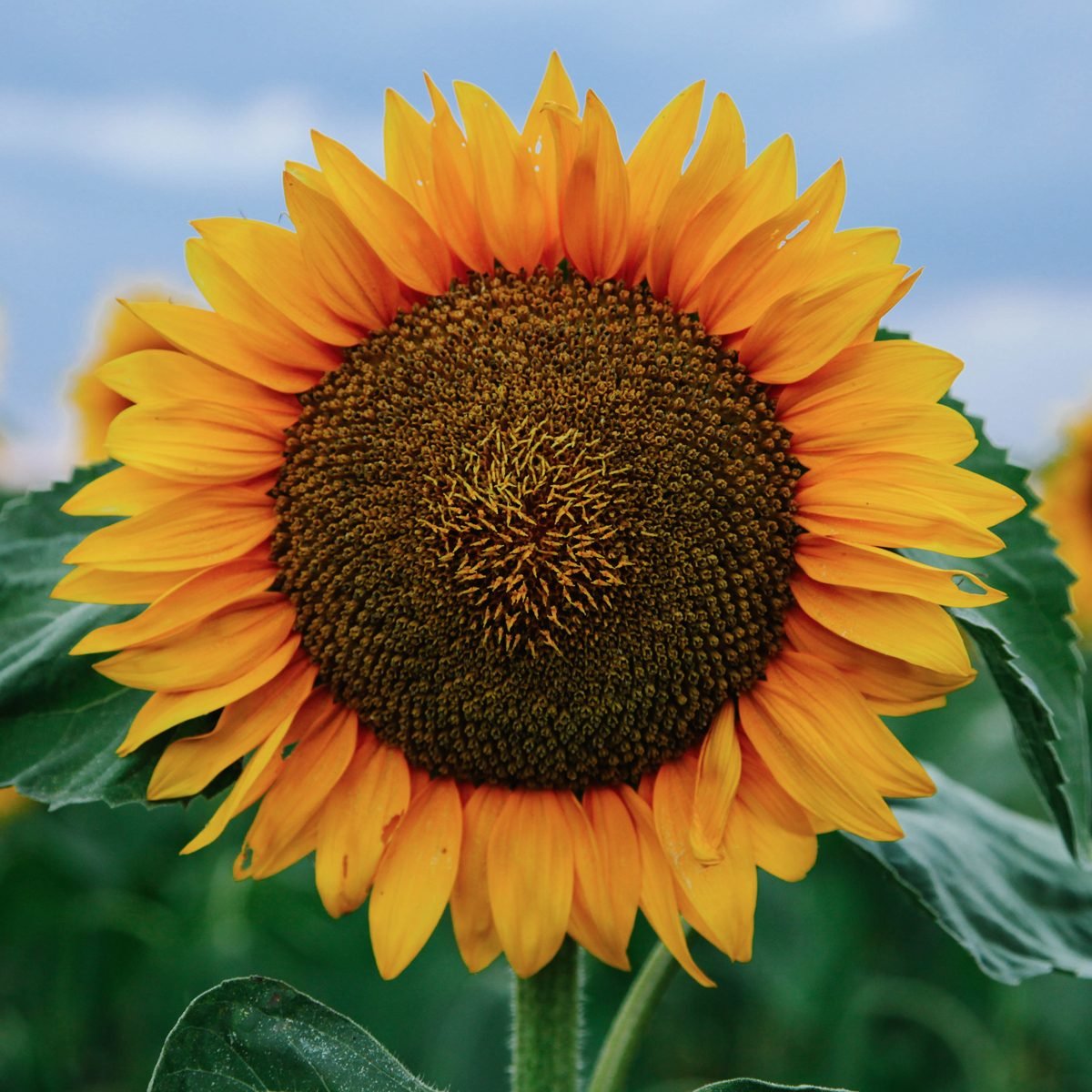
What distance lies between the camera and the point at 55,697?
161 centimetres

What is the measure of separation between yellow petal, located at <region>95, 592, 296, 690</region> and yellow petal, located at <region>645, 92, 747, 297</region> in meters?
0.59

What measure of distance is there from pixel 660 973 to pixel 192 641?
69cm

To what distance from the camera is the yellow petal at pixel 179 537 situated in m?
1.45

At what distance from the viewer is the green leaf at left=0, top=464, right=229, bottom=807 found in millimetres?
1531

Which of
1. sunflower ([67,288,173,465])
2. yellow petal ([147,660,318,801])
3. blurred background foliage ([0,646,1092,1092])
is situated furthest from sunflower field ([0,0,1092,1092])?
sunflower ([67,288,173,465])

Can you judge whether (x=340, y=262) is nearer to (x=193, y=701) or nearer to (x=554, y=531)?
(x=554, y=531)

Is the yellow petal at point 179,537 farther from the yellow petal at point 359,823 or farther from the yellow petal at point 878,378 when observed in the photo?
the yellow petal at point 878,378

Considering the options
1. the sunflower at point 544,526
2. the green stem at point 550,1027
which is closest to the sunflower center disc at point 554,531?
the sunflower at point 544,526

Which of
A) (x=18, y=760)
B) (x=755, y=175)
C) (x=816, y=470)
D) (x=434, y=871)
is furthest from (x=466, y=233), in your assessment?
(x=18, y=760)

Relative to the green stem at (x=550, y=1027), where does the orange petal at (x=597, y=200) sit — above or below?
above

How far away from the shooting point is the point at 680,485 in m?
1.39

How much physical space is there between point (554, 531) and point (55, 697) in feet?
2.21

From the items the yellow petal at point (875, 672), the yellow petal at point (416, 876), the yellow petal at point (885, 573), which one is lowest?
the yellow petal at point (416, 876)

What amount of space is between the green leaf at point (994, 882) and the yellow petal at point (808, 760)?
0.16 metres
